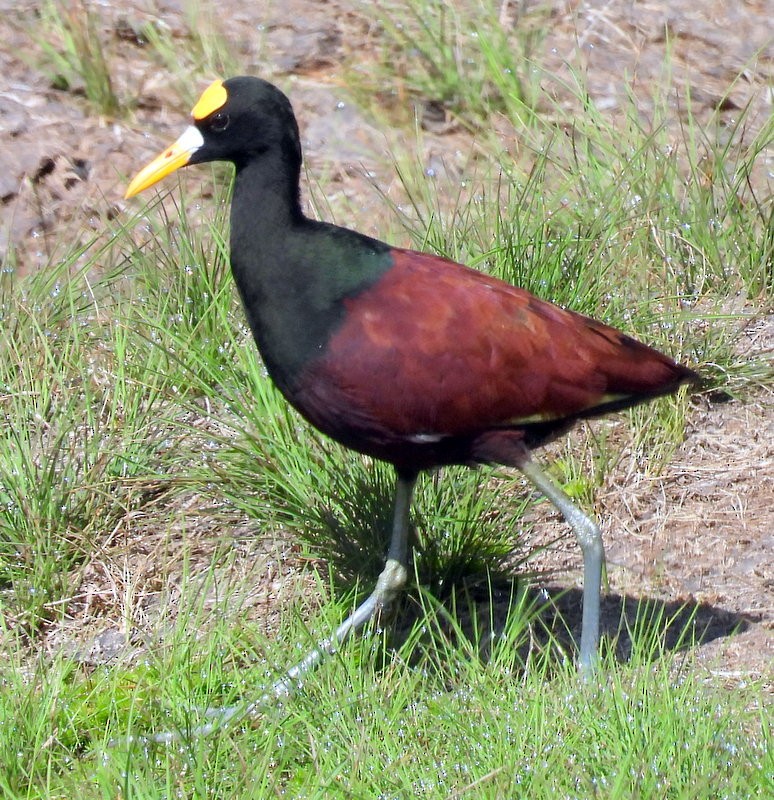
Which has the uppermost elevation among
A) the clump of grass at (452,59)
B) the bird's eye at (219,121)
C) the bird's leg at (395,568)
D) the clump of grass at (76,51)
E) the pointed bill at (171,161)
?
the bird's eye at (219,121)

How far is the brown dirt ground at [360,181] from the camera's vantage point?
427cm

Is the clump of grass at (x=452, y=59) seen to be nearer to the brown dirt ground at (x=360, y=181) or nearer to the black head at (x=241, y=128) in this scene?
the brown dirt ground at (x=360, y=181)

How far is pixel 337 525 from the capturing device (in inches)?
165

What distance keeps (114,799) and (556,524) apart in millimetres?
2073

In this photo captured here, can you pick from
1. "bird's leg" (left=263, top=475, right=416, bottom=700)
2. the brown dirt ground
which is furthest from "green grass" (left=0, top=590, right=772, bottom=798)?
the brown dirt ground

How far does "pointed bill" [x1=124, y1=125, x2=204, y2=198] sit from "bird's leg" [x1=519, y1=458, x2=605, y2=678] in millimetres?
1333

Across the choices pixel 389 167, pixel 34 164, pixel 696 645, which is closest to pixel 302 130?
pixel 389 167

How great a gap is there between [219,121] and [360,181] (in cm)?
250

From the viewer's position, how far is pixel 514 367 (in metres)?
3.72

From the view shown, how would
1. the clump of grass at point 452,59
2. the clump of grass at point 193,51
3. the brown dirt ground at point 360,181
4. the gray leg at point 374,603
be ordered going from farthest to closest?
the clump of grass at point 193,51 < the clump of grass at point 452,59 < the brown dirt ground at point 360,181 < the gray leg at point 374,603

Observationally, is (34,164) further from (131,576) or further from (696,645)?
(696,645)

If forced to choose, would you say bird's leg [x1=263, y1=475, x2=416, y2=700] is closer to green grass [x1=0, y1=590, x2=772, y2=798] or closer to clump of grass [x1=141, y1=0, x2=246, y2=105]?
green grass [x1=0, y1=590, x2=772, y2=798]

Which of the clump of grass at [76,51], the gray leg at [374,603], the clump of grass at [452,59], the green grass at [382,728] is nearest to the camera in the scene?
the green grass at [382,728]

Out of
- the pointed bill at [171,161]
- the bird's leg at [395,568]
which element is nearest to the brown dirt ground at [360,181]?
the bird's leg at [395,568]
